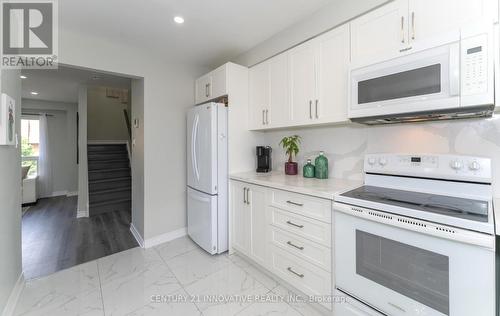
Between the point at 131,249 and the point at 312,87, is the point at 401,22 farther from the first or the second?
the point at 131,249

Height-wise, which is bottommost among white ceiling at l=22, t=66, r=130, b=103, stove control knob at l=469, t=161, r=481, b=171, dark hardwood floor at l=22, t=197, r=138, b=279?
dark hardwood floor at l=22, t=197, r=138, b=279

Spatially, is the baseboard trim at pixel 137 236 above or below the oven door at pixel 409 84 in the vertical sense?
below

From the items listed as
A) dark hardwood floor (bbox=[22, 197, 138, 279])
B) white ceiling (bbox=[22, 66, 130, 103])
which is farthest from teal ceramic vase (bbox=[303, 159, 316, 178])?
white ceiling (bbox=[22, 66, 130, 103])

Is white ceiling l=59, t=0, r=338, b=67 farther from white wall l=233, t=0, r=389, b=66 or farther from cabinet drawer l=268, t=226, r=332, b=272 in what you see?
cabinet drawer l=268, t=226, r=332, b=272

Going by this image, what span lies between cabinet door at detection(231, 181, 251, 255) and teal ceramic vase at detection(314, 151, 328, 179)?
752 millimetres

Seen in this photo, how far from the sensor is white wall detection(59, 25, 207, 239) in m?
2.54

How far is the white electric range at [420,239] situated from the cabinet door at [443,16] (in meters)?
0.77

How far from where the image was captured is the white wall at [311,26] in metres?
1.71

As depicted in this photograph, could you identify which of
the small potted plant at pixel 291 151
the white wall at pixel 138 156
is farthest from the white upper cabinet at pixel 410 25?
the white wall at pixel 138 156

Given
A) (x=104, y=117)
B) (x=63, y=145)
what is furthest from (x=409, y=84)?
(x=63, y=145)

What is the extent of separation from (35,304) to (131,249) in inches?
39.2

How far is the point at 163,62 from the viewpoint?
9.43 feet

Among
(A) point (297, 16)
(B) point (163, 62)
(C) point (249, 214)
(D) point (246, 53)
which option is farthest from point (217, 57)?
(C) point (249, 214)

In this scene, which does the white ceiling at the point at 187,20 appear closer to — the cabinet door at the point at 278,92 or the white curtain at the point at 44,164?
the cabinet door at the point at 278,92
